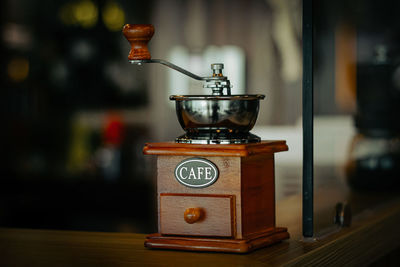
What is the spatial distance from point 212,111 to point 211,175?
12cm

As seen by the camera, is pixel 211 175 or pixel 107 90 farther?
pixel 107 90

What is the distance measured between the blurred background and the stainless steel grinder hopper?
2735 millimetres

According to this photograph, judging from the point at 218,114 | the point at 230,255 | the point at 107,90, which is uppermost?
the point at 107,90

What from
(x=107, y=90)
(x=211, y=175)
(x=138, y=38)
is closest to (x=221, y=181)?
(x=211, y=175)

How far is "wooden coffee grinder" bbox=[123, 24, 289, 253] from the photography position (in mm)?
1219

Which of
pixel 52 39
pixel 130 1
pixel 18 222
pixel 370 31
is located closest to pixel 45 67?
pixel 52 39

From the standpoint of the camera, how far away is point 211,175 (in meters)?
1.23

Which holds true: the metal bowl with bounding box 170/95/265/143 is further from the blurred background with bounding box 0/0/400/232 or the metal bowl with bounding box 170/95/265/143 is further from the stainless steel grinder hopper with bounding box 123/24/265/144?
the blurred background with bounding box 0/0/400/232

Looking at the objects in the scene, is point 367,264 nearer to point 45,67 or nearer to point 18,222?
point 18,222

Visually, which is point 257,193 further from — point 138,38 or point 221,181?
point 138,38

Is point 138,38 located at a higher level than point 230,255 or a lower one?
higher

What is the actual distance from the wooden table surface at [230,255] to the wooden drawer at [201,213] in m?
0.05

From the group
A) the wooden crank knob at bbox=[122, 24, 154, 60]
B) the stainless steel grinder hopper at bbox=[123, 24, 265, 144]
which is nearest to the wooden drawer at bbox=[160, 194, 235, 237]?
the stainless steel grinder hopper at bbox=[123, 24, 265, 144]

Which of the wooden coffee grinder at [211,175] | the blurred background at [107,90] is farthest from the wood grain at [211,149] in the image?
the blurred background at [107,90]
